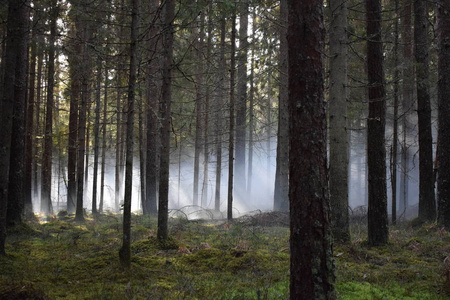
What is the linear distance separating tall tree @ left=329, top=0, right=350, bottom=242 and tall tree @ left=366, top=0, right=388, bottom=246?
0.58 m

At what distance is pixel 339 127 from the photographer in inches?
328

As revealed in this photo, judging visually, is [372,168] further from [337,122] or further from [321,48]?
[321,48]

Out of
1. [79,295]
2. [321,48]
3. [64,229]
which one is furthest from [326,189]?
[64,229]

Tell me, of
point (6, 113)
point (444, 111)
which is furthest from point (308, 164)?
point (444, 111)

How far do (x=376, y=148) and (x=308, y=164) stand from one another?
5226 mm

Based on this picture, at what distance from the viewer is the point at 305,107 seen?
11.9 ft

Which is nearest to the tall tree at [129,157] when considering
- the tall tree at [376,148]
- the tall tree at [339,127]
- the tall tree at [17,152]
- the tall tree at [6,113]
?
the tall tree at [6,113]

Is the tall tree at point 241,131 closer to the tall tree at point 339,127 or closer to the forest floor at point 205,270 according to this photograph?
the tall tree at point 339,127

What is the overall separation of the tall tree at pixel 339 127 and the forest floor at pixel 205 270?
80 centimetres

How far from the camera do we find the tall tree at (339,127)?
834cm

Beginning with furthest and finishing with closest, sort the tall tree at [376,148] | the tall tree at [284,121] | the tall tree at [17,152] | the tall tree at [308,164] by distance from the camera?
the tall tree at [284,121]
the tall tree at [17,152]
the tall tree at [376,148]
the tall tree at [308,164]

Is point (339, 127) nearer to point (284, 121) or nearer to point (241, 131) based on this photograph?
point (284, 121)

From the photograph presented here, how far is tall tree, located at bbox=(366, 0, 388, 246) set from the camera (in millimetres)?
8000

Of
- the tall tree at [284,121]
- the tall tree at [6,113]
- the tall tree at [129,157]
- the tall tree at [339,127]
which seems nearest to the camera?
the tall tree at [129,157]
